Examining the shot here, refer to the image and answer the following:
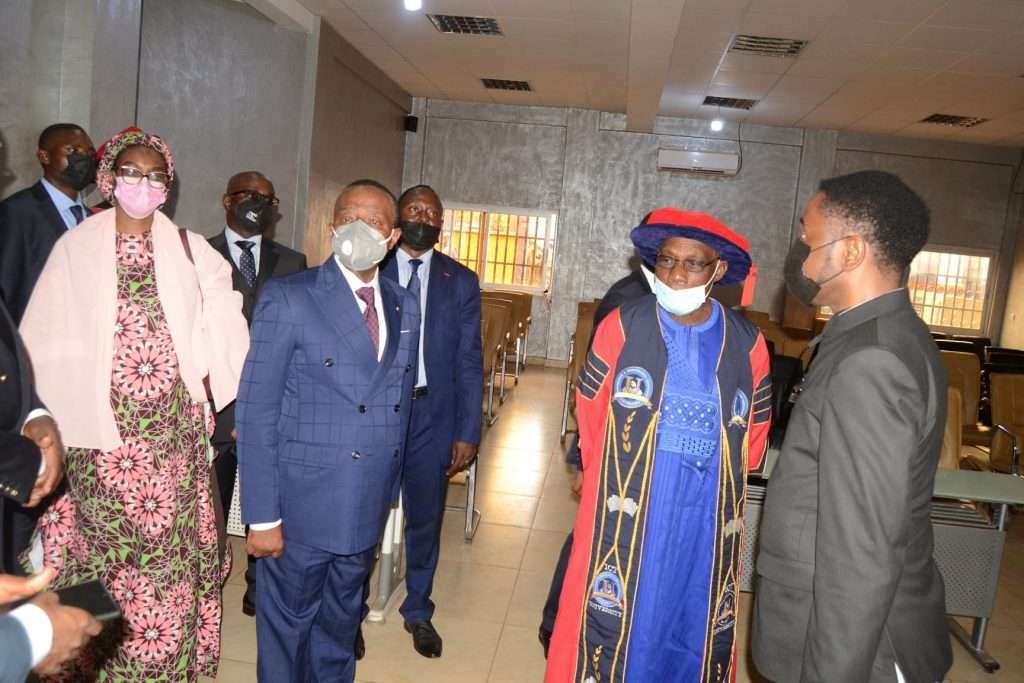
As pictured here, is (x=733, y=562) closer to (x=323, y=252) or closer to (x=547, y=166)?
(x=323, y=252)

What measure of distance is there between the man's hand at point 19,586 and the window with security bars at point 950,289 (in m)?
12.4

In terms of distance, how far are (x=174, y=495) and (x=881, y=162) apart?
11350 millimetres

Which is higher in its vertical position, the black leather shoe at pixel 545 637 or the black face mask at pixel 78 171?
the black face mask at pixel 78 171

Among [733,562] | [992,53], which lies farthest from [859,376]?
[992,53]

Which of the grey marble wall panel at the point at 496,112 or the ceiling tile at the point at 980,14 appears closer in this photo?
the ceiling tile at the point at 980,14

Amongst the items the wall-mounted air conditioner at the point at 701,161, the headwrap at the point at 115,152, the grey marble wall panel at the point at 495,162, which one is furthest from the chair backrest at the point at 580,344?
the grey marble wall panel at the point at 495,162

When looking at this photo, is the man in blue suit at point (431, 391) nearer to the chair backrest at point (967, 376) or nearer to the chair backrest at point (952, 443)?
the chair backrest at point (952, 443)

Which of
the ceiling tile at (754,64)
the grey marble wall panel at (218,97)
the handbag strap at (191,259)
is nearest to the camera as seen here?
the handbag strap at (191,259)

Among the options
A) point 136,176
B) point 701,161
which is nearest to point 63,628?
point 136,176

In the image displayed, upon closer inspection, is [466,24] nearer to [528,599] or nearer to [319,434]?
[528,599]

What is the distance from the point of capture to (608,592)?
225 cm

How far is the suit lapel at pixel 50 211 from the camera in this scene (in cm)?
319

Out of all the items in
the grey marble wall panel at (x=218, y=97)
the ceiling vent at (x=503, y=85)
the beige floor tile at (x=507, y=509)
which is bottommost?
the beige floor tile at (x=507, y=509)

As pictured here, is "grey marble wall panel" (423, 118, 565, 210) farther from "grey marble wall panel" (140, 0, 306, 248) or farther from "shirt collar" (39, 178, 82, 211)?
"shirt collar" (39, 178, 82, 211)
